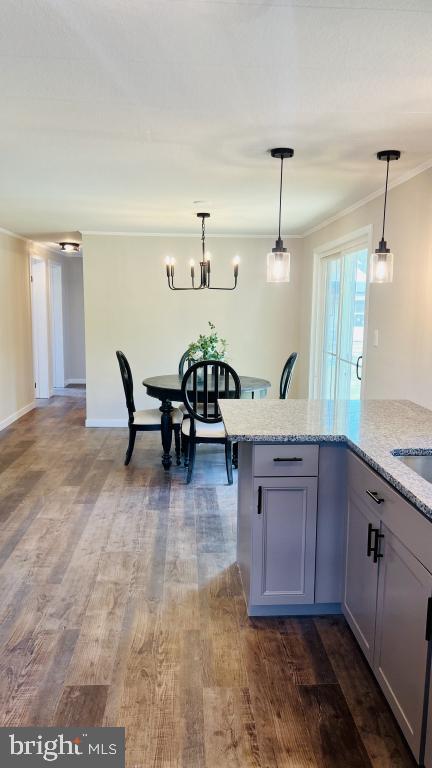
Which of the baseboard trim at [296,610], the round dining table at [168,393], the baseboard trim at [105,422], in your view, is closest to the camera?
the baseboard trim at [296,610]

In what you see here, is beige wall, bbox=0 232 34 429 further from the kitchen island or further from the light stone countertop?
the kitchen island

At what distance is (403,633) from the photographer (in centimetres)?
168

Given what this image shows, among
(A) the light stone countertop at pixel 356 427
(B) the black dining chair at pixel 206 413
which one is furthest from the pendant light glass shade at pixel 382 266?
(B) the black dining chair at pixel 206 413

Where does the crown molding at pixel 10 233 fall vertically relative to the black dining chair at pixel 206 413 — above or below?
above

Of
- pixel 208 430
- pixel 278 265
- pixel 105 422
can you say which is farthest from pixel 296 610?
pixel 105 422

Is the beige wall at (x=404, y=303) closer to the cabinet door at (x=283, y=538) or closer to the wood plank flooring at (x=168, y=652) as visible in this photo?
the cabinet door at (x=283, y=538)

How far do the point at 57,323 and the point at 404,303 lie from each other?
703 cm

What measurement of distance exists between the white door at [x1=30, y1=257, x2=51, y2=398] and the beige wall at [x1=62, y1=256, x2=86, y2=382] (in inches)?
55.1

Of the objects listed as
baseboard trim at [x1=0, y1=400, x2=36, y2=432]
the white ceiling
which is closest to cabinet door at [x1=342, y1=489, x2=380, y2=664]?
the white ceiling

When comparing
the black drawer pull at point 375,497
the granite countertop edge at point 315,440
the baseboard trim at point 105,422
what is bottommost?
the baseboard trim at point 105,422

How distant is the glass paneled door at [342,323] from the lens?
15.0ft

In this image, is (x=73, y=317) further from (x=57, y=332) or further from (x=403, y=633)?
(x=403, y=633)

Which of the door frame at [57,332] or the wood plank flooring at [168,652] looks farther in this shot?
the door frame at [57,332]

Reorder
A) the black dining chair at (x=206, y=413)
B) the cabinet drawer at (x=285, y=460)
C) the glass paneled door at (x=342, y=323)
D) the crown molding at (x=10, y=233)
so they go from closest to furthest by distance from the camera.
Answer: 1. the cabinet drawer at (x=285, y=460)
2. the black dining chair at (x=206, y=413)
3. the glass paneled door at (x=342, y=323)
4. the crown molding at (x=10, y=233)
